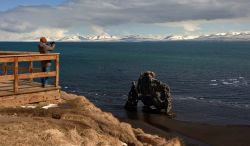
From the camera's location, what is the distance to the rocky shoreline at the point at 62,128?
44.4 ft

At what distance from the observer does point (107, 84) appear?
57.5 metres

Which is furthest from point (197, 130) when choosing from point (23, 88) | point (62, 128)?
point (62, 128)

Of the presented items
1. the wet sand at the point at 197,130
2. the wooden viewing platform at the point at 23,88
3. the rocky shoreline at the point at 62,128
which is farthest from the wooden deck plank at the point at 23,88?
the wet sand at the point at 197,130

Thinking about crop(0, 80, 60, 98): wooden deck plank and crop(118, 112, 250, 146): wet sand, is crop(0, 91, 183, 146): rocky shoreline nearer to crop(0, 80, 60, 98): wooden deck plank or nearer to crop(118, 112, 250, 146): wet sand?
crop(0, 80, 60, 98): wooden deck plank

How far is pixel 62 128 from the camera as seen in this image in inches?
598

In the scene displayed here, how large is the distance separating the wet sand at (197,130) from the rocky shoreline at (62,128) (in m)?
7.22

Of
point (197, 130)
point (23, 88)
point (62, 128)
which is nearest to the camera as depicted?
point (62, 128)

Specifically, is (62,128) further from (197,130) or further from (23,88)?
(197,130)

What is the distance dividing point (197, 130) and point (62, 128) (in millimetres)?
16456

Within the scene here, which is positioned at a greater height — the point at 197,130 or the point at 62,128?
the point at 62,128

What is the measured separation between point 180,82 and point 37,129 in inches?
1870

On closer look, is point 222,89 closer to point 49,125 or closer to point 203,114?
point 203,114

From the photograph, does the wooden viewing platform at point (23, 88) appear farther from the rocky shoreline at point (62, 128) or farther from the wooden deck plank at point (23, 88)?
the rocky shoreline at point (62, 128)

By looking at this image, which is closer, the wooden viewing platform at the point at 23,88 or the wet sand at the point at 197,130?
the wooden viewing platform at the point at 23,88
